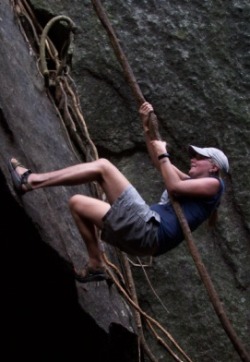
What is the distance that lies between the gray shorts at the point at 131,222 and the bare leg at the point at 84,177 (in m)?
0.06

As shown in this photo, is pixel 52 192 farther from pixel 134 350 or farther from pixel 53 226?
pixel 134 350

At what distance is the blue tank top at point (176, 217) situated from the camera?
461 cm

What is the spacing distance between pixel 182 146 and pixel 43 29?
1.82 m

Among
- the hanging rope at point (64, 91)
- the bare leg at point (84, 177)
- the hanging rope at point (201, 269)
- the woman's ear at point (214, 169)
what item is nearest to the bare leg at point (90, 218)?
the bare leg at point (84, 177)

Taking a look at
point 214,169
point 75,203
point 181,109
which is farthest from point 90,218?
point 181,109

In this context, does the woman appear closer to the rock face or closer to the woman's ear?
the woman's ear

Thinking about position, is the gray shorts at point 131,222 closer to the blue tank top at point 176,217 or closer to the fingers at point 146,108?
the blue tank top at point 176,217

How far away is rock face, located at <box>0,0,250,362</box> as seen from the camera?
6.85 meters

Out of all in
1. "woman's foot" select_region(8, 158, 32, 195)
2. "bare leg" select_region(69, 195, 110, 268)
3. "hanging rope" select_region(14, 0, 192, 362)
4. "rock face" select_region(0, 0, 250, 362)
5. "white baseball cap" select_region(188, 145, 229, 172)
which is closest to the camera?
"woman's foot" select_region(8, 158, 32, 195)

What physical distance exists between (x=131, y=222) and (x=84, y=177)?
16.0 inches

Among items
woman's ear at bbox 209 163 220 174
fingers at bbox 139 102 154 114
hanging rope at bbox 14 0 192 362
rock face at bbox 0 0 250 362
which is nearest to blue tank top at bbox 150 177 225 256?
woman's ear at bbox 209 163 220 174

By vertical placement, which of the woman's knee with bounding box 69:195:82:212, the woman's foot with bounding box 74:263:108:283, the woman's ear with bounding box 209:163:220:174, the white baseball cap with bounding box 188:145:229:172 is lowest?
the woman's foot with bounding box 74:263:108:283

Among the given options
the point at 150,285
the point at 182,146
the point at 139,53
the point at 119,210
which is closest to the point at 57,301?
the point at 119,210

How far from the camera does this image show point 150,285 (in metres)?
6.70
